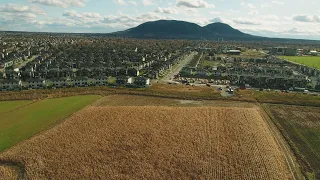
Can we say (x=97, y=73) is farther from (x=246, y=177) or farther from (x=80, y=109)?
(x=246, y=177)

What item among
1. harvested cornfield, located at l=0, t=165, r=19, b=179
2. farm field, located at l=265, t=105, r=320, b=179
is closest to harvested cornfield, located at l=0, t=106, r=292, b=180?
harvested cornfield, located at l=0, t=165, r=19, b=179

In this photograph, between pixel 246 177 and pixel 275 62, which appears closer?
pixel 246 177

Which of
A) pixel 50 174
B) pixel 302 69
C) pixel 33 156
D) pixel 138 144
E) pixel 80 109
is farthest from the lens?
pixel 302 69

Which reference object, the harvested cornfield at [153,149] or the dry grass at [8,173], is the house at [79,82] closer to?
the harvested cornfield at [153,149]

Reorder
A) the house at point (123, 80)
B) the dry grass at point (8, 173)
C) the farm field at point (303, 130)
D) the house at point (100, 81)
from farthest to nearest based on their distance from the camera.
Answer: the house at point (123, 80), the house at point (100, 81), the farm field at point (303, 130), the dry grass at point (8, 173)

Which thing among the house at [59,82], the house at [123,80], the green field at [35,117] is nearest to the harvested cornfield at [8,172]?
the green field at [35,117]

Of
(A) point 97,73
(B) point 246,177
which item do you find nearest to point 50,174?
(B) point 246,177

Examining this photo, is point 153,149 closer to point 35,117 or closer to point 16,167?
point 16,167
